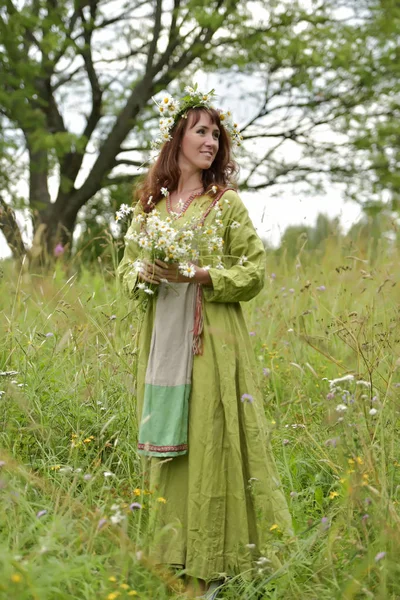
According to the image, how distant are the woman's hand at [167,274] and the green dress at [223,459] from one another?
0.14ft

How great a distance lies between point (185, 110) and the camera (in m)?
2.72

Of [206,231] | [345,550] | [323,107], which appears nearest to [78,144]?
[323,107]

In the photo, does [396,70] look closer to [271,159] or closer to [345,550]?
[271,159]

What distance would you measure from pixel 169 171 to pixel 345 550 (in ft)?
4.94

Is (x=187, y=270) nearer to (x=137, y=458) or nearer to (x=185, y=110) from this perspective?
(x=185, y=110)

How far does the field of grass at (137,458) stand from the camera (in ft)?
6.42

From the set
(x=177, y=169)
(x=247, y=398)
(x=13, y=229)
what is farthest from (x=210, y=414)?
(x=13, y=229)

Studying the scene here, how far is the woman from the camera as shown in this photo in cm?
246

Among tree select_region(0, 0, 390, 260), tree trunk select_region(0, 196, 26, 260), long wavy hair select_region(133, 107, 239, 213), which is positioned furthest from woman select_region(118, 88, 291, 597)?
tree select_region(0, 0, 390, 260)

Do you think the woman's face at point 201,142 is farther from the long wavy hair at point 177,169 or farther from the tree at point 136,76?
the tree at point 136,76

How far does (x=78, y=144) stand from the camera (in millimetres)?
8344

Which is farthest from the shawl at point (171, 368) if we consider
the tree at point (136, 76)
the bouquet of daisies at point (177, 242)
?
the tree at point (136, 76)

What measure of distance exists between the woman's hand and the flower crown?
2.05 feet

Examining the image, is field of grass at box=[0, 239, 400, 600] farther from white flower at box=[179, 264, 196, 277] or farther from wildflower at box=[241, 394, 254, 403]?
white flower at box=[179, 264, 196, 277]
